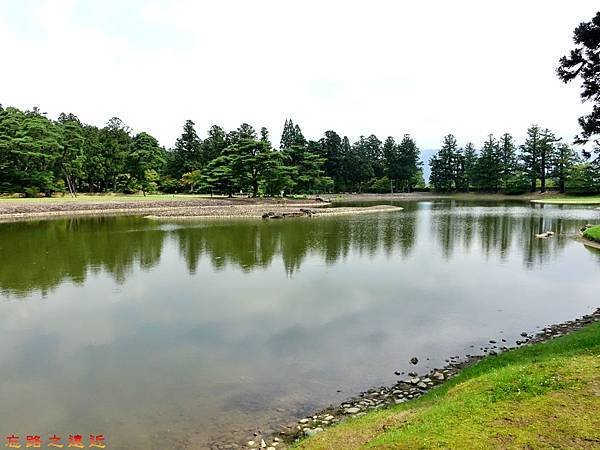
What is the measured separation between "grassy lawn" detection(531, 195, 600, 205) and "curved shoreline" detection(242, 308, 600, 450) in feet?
187

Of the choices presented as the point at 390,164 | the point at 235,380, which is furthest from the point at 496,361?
the point at 390,164

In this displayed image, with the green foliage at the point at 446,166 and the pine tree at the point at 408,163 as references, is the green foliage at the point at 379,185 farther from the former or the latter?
the green foliage at the point at 446,166

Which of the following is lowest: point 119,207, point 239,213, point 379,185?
point 239,213

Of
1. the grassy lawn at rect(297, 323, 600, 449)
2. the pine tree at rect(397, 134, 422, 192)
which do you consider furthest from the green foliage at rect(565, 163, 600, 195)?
the grassy lawn at rect(297, 323, 600, 449)

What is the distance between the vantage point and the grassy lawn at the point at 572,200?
56750 mm

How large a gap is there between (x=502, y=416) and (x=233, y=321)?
25.7ft

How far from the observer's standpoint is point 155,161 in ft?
209

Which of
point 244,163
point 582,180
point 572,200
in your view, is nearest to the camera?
point 244,163

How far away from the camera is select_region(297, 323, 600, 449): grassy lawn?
13.6 feet

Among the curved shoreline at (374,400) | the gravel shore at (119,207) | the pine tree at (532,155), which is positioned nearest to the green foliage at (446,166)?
the pine tree at (532,155)

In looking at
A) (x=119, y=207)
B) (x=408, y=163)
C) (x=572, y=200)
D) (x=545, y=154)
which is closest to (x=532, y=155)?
(x=545, y=154)

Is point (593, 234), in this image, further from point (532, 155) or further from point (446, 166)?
point (446, 166)

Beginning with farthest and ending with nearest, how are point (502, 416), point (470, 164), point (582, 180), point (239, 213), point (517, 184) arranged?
point (470, 164), point (517, 184), point (582, 180), point (239, 213), point (502, 416)

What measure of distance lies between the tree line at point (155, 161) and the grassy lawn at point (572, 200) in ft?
101
